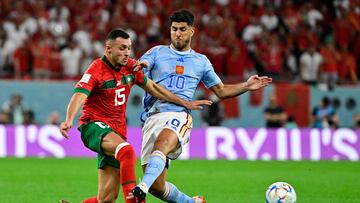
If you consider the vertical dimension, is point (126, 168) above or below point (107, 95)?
below

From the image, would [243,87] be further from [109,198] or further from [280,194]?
[109,198]

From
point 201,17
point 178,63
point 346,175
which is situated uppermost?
point 201,17

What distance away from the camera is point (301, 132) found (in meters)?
22.3

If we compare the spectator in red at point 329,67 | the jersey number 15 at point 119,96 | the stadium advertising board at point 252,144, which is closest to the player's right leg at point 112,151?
the jersey number 15 at point 119,96

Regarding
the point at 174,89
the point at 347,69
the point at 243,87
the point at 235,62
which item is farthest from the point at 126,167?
the point at 347,69

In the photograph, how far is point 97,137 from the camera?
30.4 feet

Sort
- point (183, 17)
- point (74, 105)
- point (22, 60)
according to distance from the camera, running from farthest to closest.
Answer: point (22, 60)
point (183, 17)
point (74, 105)

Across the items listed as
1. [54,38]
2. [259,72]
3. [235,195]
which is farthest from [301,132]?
[235,195]

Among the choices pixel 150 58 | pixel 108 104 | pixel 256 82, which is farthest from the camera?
pixel 256 82

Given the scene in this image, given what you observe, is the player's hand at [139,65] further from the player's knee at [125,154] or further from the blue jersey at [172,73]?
the player's knee at [125,154]

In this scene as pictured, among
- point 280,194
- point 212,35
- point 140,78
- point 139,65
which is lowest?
point 280,194

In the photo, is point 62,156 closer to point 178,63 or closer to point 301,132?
point 301,132

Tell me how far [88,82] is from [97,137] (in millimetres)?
585

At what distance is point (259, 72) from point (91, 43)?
4.73 metres
